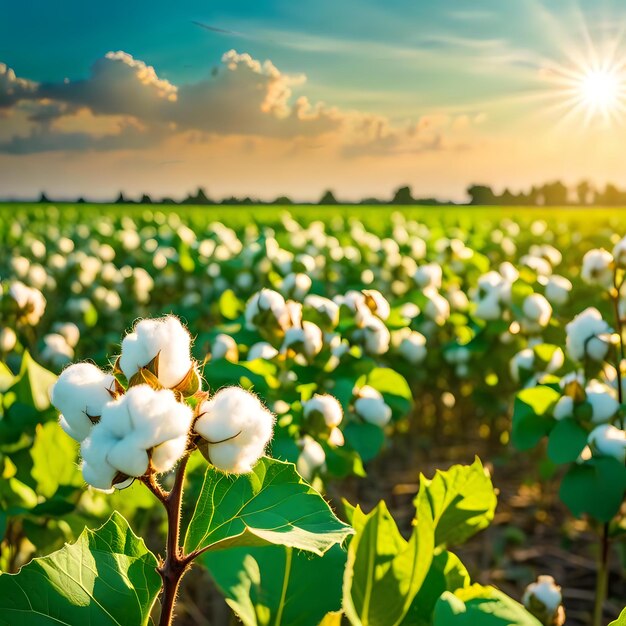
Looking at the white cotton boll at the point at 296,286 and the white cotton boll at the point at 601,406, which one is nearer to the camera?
the white cotton boll at the point at 601,406

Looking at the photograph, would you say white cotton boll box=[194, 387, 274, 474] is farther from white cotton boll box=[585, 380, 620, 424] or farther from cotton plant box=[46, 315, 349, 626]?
white cotton boll box=[585, 380, 620, 424]

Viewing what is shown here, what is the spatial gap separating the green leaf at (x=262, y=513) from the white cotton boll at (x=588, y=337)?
161cm

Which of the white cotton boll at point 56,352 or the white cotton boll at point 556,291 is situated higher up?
the white cotton boll at point 556,291

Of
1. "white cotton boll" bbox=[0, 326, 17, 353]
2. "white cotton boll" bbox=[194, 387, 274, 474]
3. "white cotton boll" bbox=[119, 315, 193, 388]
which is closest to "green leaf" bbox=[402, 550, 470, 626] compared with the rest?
"white cotton boll" bbox=[194, 387, 274, 474]

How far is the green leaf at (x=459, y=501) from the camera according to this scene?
1146 mm

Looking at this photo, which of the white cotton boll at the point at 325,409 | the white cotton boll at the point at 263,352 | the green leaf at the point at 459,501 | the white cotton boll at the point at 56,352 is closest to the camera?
the green leaf at the point at 459,501

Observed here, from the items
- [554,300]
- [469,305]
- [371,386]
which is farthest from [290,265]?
[371,386]

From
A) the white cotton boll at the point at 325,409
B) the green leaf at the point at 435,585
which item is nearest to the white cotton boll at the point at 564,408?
the white cotton boll at the point at 325,409

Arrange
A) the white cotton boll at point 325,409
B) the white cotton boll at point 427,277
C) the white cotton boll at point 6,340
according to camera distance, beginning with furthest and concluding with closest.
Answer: the white cotton boll at point 427,277 → the white cotton boll at point 6,340 → the white cotton boll at point 325,409

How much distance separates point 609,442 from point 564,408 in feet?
0.52

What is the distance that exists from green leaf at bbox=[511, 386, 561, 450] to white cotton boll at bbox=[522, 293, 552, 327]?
100 cm

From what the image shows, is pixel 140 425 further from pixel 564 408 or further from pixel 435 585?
pixel 564 408

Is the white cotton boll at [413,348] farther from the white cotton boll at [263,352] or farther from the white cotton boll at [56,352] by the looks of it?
the white cotton boll at [56,352]

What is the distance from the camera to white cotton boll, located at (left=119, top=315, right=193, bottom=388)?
3.20 feet
